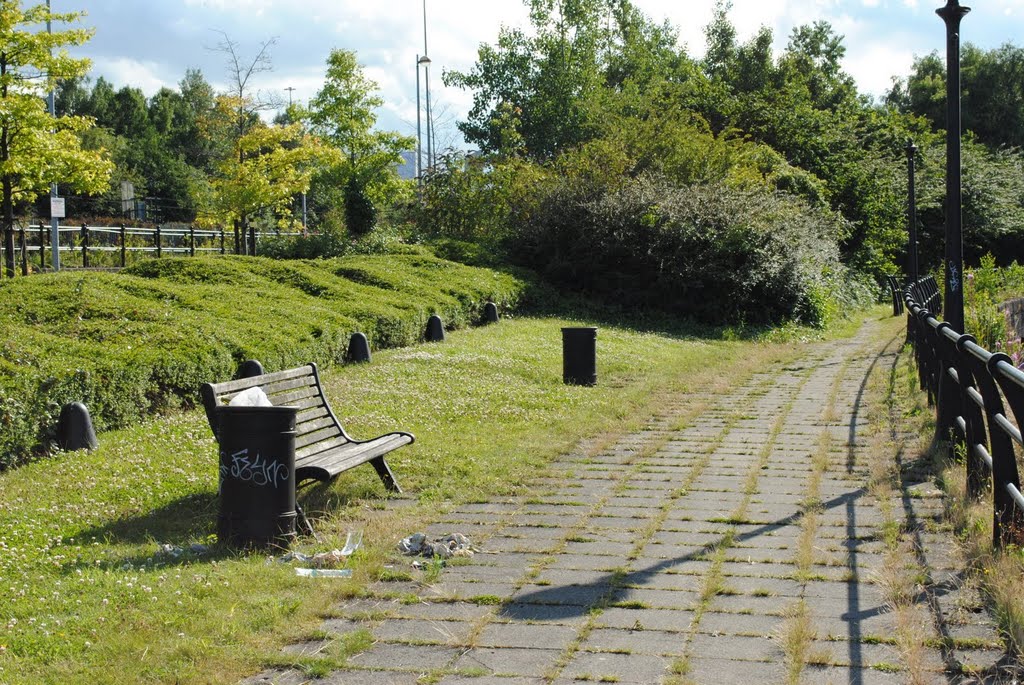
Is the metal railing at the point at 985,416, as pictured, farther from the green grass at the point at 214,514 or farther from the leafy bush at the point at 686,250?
the leafy bush at the point at 686,250

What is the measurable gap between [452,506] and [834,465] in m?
3.17

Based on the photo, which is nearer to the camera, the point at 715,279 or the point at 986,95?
the point at 715,279

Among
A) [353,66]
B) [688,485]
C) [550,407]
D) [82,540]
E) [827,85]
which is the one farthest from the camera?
[827,85]

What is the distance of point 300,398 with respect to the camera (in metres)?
7.54

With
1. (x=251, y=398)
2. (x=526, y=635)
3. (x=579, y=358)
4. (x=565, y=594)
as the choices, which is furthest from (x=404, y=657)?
(x=579, y=358)

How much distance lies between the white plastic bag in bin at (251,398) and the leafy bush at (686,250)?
1676 cm

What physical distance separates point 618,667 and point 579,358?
902 centimetres

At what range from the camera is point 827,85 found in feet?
150

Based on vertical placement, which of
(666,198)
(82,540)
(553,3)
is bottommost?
(82,540)

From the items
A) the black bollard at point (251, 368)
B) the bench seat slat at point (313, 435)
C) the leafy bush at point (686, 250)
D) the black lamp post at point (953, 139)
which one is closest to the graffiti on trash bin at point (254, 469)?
the bench seat slat at point (313, 435)

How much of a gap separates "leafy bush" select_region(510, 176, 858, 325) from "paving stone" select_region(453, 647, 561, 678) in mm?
18631

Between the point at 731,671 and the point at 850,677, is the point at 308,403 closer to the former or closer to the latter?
the point at 731,671

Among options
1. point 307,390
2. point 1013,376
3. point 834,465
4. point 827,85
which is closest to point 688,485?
point 834,465

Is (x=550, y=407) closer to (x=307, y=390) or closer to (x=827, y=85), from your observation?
(x=307, y=390)
